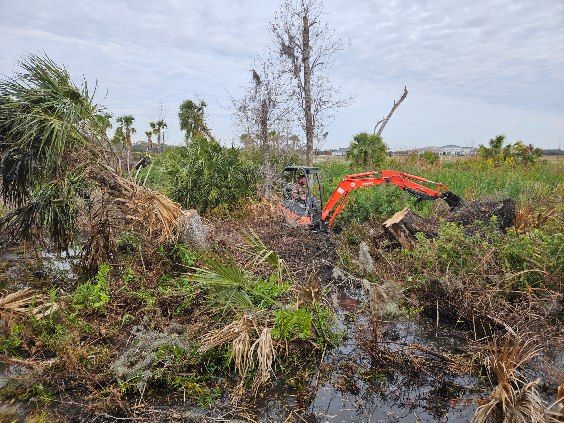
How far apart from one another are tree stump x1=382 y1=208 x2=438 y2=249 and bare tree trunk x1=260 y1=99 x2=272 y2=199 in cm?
494

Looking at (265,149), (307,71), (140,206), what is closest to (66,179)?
(140,206)

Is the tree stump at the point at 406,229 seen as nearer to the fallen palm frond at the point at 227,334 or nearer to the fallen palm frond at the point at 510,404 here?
the fallen palm frond at the point at 227,334

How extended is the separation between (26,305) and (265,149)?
1036 cm

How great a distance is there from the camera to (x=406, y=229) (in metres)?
9.21

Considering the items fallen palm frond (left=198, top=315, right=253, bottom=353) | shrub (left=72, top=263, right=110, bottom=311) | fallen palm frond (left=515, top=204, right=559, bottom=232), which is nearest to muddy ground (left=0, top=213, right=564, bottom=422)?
fallen palm frond (left=198, top=315, right=253, bottom=353)

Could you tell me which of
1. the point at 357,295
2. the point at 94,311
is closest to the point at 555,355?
the point at 357,295

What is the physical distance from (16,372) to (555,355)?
6279 mm

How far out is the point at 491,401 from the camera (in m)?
3.76

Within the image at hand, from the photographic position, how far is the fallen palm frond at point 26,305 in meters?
6.25

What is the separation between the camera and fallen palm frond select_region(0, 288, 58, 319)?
625 cm

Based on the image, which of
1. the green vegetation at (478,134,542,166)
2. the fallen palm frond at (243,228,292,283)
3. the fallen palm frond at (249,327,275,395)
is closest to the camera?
the fallen palm frond at (249,327,275,395)

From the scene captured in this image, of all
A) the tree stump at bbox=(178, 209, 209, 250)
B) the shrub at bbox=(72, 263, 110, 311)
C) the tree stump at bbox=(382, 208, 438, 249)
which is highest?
the tree stump at bbox=(178, 209, 209, 250)

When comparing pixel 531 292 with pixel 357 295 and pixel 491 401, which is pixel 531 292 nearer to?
pixel 357 295

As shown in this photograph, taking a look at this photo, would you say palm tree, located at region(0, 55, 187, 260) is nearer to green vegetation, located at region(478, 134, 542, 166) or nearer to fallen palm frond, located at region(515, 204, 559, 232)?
fallen palm frond, located at region(515, 204, 559, 232)
